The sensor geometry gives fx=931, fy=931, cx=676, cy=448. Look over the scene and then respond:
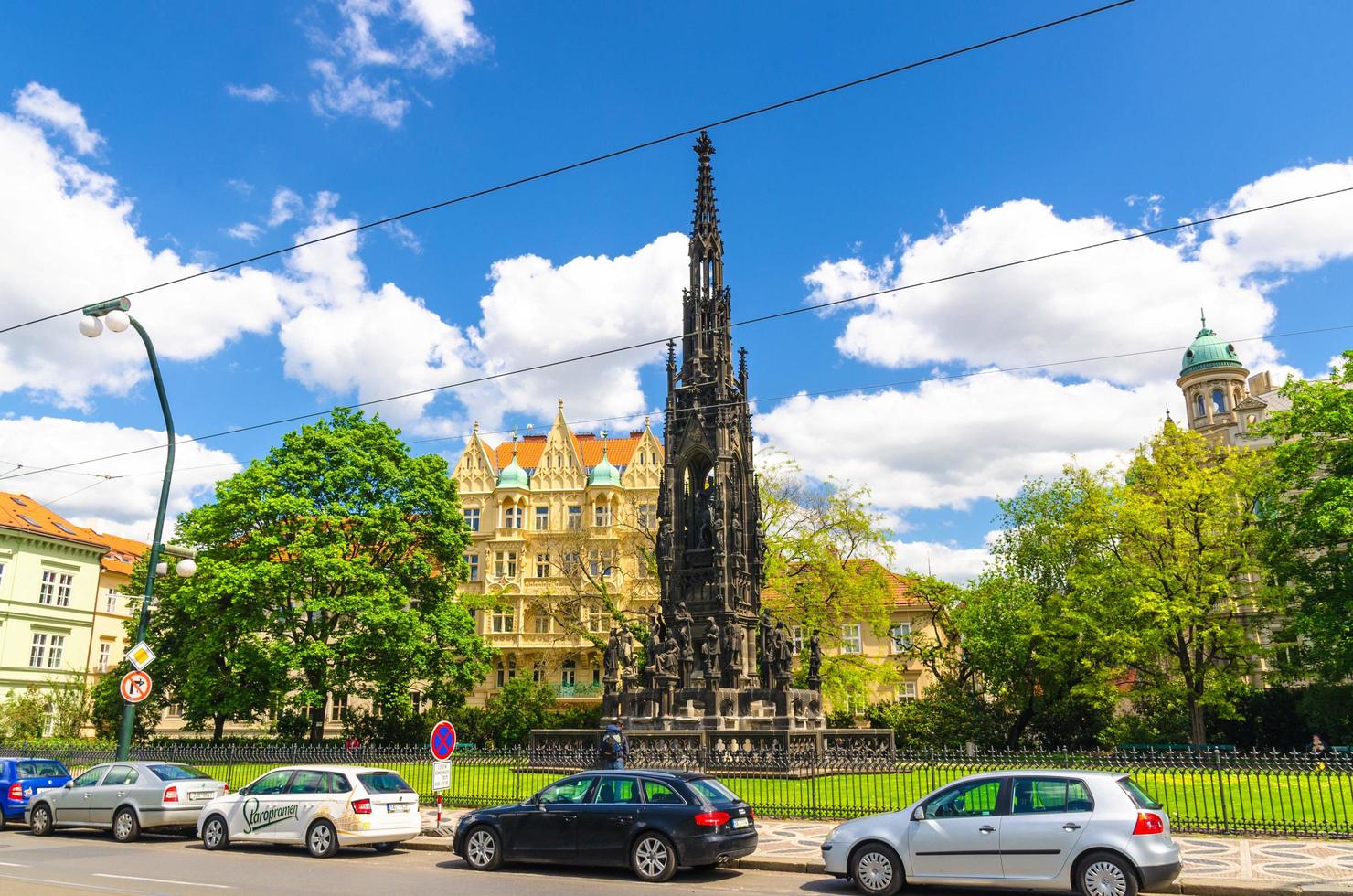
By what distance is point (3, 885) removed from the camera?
429 inches

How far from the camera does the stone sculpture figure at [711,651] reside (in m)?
26.3

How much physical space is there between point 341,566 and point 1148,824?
96.6 feet

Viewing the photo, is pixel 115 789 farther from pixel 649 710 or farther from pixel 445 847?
pixel 649 710

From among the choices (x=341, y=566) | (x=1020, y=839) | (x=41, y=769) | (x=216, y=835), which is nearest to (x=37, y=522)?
(x=341, y=566)

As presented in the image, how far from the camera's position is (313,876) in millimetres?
12125

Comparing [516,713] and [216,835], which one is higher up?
[516,713]

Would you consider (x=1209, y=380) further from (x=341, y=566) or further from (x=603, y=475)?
(x=341, y=566)

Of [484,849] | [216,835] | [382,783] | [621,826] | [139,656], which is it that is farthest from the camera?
[139,656]

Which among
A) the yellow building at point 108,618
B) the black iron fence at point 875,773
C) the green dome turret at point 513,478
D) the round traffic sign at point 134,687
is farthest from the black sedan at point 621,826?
the yellow building at point 108,618

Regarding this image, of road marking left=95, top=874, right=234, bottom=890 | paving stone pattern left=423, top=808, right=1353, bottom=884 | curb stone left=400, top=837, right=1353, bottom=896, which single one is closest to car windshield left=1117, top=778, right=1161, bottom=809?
curb stone left=400, top=837, right=1353, bottom=896

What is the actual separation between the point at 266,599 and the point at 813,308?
26.2 meters

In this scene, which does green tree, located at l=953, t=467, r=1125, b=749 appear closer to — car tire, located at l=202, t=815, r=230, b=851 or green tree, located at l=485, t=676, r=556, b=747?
green tree, located at l=485, t=676, r=556, b=747

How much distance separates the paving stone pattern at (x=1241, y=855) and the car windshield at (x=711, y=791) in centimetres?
138

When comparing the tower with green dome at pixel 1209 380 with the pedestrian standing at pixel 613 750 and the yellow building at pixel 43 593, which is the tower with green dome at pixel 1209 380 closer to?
the pedestrian standing at pixel 613 750
